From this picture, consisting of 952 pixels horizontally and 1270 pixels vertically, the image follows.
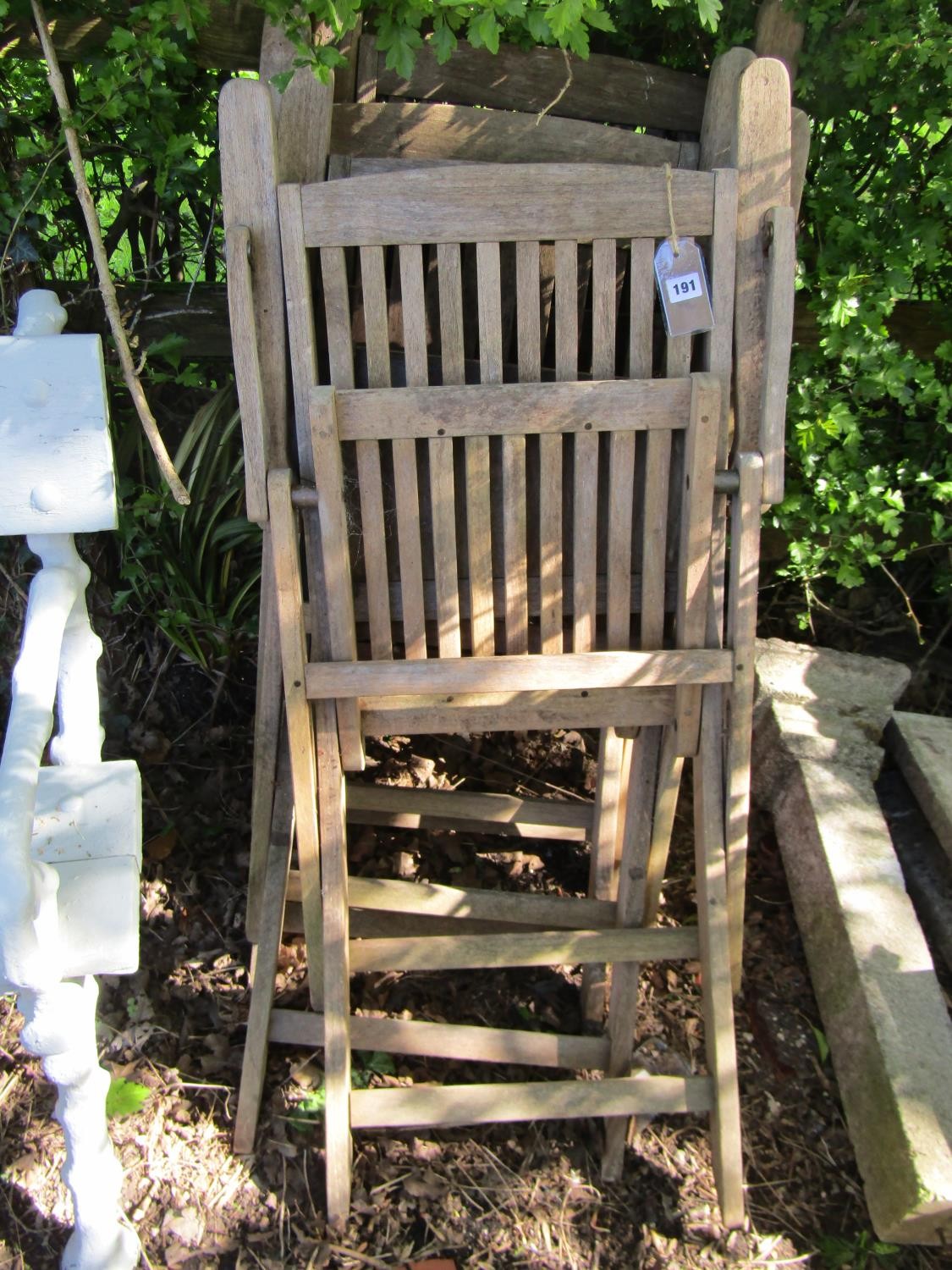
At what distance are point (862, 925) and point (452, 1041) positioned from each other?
3.13 feet

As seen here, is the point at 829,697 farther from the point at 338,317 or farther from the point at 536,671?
the point at 338,317

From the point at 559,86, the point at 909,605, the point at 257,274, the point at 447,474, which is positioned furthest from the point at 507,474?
the point at 909,605

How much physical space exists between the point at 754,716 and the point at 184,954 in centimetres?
162

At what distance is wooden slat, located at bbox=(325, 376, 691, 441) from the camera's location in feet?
6.40

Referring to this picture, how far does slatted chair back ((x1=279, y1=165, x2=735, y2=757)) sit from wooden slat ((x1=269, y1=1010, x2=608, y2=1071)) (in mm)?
821

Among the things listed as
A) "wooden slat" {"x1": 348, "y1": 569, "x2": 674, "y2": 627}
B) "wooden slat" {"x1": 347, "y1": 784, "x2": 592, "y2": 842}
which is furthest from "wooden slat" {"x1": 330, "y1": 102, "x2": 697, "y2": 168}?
"wooden slat" {"x1": 347, "y1": 784, "x2": 592, "y2": 842}

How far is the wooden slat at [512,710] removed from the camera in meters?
2.12

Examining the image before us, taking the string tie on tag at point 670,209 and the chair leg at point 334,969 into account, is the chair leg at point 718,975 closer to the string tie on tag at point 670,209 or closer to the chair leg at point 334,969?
the chair leg at point 334,969

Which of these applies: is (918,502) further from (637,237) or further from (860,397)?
(637,237)

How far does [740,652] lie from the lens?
6.92 ft

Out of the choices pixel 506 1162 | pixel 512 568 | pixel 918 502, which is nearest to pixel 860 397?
pixel 918 502

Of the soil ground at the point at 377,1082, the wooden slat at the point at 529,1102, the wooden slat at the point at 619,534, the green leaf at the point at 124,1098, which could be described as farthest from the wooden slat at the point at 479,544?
the green leaf at the point at 124,1098

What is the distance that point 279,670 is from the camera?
2.32 metres

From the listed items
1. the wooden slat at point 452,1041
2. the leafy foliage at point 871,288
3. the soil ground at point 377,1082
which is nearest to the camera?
the soil ground at point 377,1082
